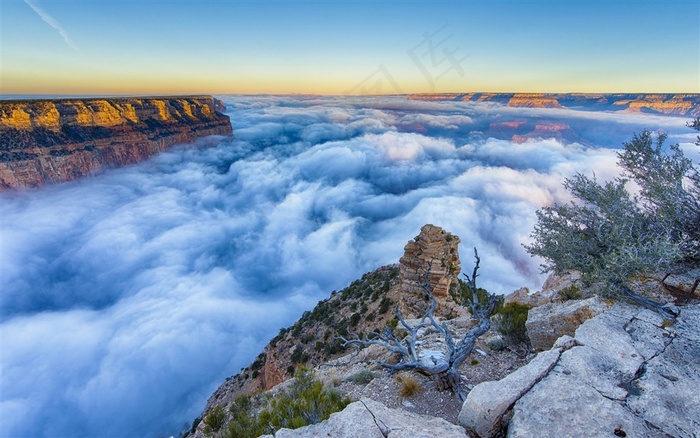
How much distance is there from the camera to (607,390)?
13.3 ft

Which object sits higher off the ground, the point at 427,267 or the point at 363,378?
the point at 363,378

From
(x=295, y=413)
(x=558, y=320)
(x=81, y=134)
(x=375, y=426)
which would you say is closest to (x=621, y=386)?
(x=558, y=320)

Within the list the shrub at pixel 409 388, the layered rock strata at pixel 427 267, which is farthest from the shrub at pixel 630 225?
the layered rock strata at pixel 427 267

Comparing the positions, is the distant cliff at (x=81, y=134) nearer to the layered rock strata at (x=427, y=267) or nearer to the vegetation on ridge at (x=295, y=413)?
the layered rock strata at (x=427, y=267)

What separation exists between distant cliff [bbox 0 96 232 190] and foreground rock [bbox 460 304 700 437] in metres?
129

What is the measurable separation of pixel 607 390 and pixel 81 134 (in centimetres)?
14644

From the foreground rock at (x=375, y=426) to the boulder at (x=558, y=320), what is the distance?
411 cm

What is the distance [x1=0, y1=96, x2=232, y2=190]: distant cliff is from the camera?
8969 centimetres

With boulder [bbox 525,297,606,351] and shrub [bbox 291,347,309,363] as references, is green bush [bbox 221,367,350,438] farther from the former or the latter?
shrub [bbox 291,347,309,363]

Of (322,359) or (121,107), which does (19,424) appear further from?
(121,107)

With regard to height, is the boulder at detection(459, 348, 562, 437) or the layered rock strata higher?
the boulder at detection(459, 348, 562, 437)

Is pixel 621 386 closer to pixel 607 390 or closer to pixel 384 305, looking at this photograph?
pixel 607 390

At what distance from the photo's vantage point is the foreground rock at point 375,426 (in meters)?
3.87


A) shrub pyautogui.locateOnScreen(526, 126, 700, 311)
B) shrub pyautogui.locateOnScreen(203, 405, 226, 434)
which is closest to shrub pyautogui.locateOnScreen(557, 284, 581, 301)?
shrub pyautogui.locateOnScreen(526, 126, 700, 311)
